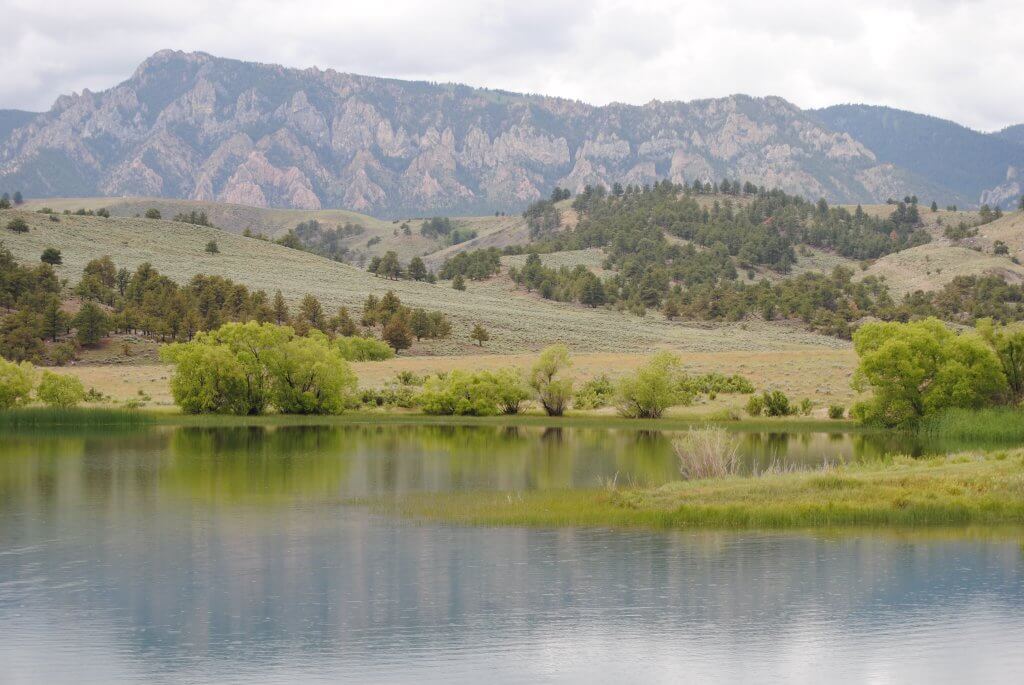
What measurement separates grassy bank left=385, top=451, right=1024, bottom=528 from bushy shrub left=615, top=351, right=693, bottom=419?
31.6 meters

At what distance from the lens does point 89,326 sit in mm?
106938

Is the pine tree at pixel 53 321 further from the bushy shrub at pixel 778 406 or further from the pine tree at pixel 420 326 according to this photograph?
the bushy shrub at pixel 778 406

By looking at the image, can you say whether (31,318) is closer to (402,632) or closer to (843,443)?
(843,443)

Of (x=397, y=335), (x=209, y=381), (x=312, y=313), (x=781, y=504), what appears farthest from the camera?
(x=312, y=313)

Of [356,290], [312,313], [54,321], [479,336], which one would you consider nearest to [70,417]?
[54,321]

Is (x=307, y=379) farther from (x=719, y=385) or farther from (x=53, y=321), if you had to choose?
(x=53, y=321)

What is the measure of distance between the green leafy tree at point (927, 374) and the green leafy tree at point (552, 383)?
1729cm

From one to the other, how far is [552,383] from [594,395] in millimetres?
7144

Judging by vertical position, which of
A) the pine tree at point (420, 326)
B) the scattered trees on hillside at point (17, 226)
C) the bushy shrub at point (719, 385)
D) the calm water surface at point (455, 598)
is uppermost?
the scattered trees on hillside at point (17, 226)

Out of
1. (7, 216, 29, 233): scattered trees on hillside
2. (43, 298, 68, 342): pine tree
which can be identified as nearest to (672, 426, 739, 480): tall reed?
(43, 298, 68, 342): pine tree

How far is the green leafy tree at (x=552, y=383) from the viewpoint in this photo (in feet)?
237

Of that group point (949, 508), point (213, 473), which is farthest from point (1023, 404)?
point (213, 473)

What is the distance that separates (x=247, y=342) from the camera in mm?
70875

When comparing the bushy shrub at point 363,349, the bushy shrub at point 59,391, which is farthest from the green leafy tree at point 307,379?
the bushy shrub at point 363,349
